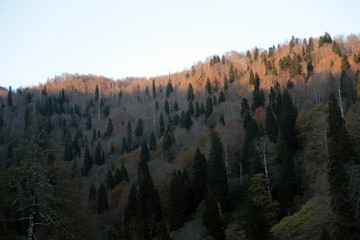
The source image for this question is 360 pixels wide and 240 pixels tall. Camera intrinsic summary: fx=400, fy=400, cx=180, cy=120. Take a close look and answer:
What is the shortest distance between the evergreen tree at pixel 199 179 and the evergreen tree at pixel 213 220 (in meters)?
8.15

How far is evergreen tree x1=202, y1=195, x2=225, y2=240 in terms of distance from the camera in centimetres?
4522

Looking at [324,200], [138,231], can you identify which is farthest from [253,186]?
[138,231]

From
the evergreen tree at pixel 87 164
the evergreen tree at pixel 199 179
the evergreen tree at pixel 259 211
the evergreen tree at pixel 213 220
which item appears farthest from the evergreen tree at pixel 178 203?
the evergreen tree at pixel 87 164

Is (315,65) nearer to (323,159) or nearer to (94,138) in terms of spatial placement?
(323,159)

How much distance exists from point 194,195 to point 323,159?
21.0 meters

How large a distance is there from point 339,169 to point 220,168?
20.8 m

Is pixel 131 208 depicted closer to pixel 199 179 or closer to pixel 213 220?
pixel 199 179

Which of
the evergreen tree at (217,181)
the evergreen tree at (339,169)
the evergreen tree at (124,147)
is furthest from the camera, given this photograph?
the evergreen tree at (124,147)

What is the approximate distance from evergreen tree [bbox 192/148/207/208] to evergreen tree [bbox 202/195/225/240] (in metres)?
8.15

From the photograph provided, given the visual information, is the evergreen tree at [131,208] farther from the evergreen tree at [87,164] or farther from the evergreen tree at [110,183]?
the evergreen tree at [87,164]

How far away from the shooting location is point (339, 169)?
1309 inches

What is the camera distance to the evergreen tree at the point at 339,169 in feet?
95.1

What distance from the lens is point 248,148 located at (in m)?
59.8

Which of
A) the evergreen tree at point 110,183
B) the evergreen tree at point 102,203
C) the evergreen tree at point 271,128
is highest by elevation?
the evergreen tree at point 271,128
